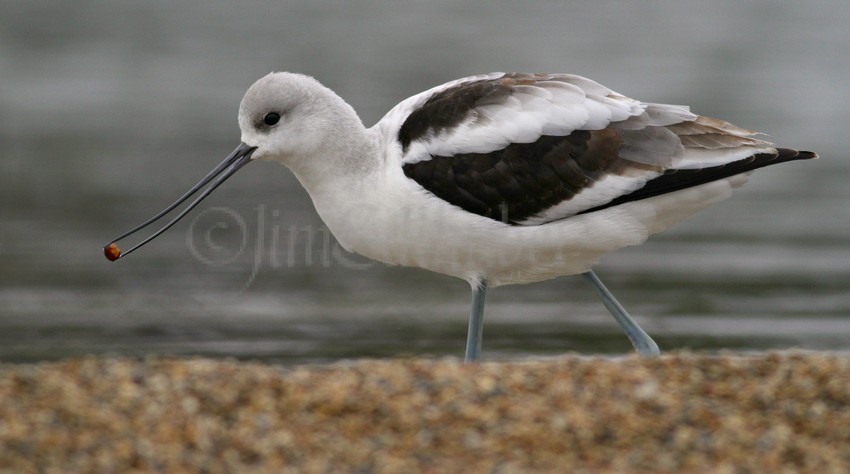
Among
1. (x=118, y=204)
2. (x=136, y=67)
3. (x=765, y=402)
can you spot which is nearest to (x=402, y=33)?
(x=136, y=67)

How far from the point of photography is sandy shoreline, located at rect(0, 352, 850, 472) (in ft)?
17.1

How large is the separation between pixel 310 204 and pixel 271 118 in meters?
5.22

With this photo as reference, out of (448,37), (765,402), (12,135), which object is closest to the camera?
(765,402)

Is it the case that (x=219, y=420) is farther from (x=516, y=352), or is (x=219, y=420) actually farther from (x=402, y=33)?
(x=402, y=33)

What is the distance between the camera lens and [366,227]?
7250 millimetres

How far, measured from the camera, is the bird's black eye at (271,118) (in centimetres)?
749

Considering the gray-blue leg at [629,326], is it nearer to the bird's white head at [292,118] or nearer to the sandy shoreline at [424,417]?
the sandy shoreline at [424,417]

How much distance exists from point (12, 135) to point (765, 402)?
11.1 m

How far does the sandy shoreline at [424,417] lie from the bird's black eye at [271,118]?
1704mm

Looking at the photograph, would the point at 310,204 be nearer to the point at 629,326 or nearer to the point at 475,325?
the point at 475,325

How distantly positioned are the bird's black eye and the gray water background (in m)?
1.99

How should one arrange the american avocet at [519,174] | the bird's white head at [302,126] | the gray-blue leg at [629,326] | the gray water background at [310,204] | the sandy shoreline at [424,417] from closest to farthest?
the sandy shoreline at [424,417], the american avocet at [519,174], the bird's white head at [302,126], the gray-blue leg at [629,326], the gray water background at [310,204]

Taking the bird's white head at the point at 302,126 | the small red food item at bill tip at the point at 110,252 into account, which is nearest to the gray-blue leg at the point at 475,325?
the bird's white head at the point at 302,126

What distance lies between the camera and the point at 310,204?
12.7 m
